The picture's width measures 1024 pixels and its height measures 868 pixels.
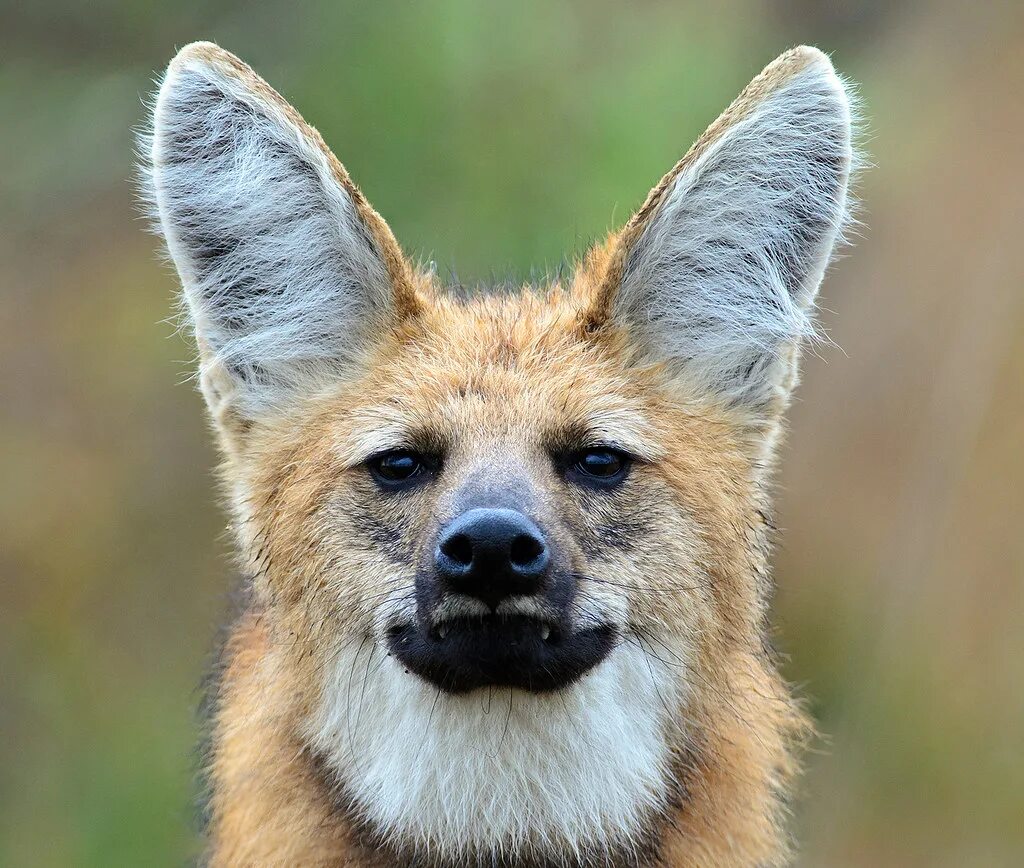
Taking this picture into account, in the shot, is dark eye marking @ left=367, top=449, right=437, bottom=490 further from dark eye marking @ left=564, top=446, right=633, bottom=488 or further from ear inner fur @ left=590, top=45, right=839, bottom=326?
ear inner fur @ left=590, top=45, right=839, bottom=326

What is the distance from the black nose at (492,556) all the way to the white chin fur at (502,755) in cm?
42

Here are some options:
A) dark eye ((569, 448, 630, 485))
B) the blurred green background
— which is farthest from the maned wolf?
the blurred green background

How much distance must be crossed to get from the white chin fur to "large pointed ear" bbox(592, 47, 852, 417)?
1.02 m

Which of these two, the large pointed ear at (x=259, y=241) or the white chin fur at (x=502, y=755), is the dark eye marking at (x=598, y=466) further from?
the large pointed ear at (x=259, y=241)

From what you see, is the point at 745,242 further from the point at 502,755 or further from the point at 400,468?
the point at 502,755

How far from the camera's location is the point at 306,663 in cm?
367

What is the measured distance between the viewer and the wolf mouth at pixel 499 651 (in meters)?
3.23

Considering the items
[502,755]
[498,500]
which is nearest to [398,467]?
[498,500]

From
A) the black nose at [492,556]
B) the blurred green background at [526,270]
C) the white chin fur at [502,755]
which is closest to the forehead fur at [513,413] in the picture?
the black nose at [492,556]

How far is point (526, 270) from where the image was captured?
21.6 ft

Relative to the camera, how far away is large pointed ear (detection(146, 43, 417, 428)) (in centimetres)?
374

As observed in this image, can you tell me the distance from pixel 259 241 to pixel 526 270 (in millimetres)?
2688

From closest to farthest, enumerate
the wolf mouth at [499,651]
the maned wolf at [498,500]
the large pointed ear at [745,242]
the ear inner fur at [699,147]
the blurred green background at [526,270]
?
1. the wolf mouth at [499,651]
2. the maned wolf at [498,500]
3. the ear inner fur at [699,147]
4. the large pointed ear at [745,242]
5. the blurred green background at [526,270]

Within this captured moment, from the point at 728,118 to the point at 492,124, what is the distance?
3.29 m
